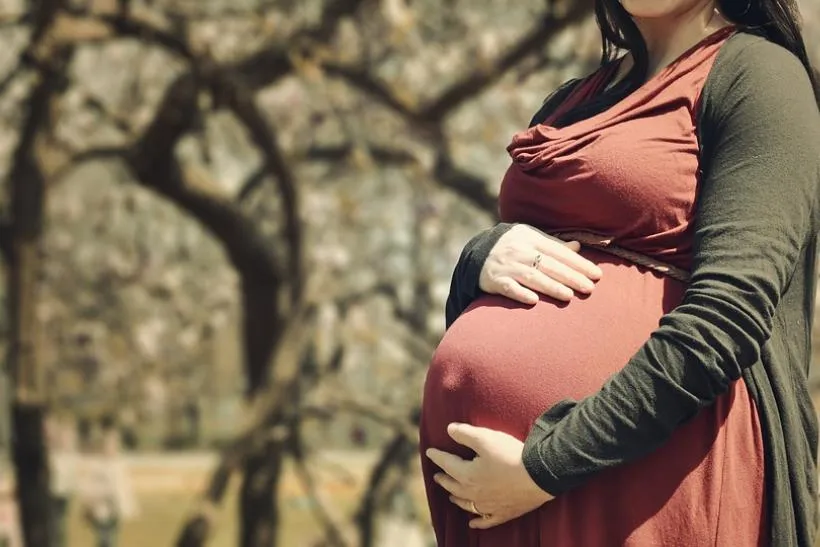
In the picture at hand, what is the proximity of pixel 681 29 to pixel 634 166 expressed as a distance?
0.76 ft

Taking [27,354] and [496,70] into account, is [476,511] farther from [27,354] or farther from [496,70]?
[27,354]

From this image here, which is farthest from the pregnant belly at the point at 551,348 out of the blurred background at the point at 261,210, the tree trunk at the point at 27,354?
the tree trunk at the point at 27,354

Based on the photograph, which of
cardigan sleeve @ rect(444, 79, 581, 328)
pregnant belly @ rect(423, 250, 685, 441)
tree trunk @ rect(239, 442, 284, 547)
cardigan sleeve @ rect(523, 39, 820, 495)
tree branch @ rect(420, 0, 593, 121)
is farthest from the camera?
tree trunk @ rect(239, 442, 284, 547)

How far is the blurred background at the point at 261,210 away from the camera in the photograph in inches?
194

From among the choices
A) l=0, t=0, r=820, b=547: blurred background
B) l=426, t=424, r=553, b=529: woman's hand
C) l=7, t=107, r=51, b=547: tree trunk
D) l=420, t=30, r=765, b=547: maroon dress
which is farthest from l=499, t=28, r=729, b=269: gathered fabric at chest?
l=7, t=107, r=51, b=547: tree trunk

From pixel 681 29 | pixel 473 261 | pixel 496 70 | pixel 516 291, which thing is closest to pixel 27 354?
pixel 496 70

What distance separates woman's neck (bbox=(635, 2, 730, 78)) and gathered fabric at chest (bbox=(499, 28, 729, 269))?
0.07 feet

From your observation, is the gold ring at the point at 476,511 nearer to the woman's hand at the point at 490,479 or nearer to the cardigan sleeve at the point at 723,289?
the woman's hand at the point at 490,479

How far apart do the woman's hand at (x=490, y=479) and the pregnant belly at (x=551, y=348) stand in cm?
3

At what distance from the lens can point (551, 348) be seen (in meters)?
1.63

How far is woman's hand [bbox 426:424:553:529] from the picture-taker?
1597 mm

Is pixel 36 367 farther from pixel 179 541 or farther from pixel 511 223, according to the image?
pixel 511 223

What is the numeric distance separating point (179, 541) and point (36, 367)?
1.15 meters

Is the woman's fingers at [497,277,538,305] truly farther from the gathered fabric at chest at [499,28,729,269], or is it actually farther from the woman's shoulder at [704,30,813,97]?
the woman's shoulder at [704,30,813,97]
